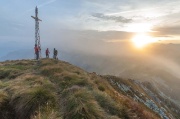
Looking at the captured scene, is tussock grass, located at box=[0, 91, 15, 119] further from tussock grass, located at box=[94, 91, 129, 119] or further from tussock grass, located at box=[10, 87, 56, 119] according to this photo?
tussock grass, located at box=[94, 91, 129, 119]

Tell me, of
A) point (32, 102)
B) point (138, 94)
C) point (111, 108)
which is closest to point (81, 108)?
point (111, 108)

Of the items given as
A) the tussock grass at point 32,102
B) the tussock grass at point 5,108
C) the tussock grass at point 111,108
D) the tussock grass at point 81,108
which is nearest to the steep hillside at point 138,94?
the tussock grass at point 5,108

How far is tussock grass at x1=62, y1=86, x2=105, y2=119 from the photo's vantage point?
38.4 ft

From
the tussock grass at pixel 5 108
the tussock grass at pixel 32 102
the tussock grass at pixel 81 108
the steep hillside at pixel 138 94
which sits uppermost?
the tussock grass at pixel 81 108

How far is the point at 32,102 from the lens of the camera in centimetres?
1403

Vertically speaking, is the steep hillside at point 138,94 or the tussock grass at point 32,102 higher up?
the tussock grass at point 32,102

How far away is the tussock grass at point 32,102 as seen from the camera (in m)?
13.6

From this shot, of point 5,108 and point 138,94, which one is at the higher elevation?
point 5,108

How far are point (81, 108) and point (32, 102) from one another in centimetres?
345

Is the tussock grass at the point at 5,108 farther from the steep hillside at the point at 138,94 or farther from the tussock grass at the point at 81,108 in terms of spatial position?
the steep hillside at the point at 138,94

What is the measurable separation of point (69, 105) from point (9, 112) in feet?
13.2

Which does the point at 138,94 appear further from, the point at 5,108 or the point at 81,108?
the point at 81,108

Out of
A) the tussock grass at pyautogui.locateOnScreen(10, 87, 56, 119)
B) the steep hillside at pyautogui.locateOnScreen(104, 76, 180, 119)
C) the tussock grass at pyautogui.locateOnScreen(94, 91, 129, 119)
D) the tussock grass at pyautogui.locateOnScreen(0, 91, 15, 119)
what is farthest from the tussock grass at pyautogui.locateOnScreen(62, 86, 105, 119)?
the steep hillside at pyautogui.locateOnScreen(104, 76, 180, 119)

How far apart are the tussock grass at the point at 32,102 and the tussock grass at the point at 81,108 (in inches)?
44.4
